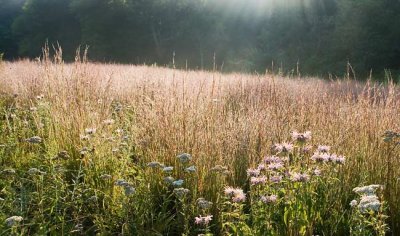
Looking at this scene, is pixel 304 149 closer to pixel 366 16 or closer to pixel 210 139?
pixel 210 139

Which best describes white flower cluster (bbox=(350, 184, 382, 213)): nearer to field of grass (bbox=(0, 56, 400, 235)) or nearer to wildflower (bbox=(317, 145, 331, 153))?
field of grass (bbox=(0, 56, 400, 235))

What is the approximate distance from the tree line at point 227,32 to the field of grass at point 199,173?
66.3ft

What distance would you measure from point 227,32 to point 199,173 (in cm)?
3464

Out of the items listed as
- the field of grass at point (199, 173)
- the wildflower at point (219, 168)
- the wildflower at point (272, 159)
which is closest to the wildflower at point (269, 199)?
the field of grass at point (199, 173)

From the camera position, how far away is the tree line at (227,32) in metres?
27.6

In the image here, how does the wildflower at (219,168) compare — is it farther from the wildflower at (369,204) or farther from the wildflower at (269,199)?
the wildflower at (369,204)

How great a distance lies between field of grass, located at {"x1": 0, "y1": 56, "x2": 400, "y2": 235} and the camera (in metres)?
2.55

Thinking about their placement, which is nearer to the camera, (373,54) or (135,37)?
(373,54)

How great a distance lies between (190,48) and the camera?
38281 mm

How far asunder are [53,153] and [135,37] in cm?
3855

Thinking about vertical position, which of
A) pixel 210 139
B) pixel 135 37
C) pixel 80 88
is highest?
pixel 135 37

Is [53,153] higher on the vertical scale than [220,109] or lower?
lower

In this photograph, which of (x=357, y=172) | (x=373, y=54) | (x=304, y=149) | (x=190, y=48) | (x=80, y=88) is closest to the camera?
(x=304, y=149)

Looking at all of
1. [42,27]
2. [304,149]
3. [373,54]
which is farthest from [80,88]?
[42,27]
